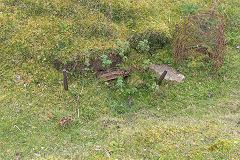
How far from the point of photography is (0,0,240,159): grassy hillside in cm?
525

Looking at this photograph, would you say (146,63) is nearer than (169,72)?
Yes

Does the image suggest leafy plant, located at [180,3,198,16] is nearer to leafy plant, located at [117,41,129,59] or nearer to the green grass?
the green grass

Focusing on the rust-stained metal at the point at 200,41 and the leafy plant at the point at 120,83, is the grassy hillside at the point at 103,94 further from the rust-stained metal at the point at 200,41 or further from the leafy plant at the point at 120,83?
the rust-stained metal at the point at 200,41

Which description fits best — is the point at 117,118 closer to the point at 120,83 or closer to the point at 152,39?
the point at 120,83

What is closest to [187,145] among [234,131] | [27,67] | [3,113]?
[234,131]

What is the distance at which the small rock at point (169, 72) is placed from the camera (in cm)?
793

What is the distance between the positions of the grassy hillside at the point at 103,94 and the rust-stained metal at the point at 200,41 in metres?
0.42

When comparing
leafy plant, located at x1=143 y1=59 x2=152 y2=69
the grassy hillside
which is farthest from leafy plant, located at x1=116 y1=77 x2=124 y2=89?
leafy plant, located at x1=143 y1=59 x2=152 y2=69

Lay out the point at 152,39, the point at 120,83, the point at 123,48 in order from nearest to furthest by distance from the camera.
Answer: the point at 120,83, the point at 123,48, the point at 152,39

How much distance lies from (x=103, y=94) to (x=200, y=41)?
15.1 ft

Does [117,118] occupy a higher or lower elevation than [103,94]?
lower

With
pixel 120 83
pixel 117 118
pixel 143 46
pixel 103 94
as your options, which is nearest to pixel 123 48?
pixel 143 46

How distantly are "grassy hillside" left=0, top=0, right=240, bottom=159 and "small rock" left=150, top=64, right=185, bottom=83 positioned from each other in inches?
8.4

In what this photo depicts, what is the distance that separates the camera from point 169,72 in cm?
812
